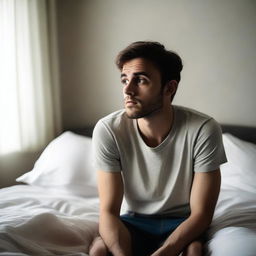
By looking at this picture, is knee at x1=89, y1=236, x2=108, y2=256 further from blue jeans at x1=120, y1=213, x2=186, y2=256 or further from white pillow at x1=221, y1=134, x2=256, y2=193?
white pillow at x1=221, y1=134, x2=256, y2=193

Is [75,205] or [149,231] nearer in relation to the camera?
[149,231]

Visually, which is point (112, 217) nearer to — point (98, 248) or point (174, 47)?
point (98, 248)

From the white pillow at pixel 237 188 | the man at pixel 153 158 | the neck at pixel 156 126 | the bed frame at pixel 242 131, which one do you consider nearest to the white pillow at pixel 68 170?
the man at pixel 153 158

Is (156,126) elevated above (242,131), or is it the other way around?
(156,126)

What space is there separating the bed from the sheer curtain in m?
0.26

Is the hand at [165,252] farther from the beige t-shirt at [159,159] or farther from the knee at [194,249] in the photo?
the beige t-shirt at [159,159]

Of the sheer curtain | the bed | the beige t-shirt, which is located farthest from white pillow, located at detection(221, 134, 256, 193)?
the sheer curtain

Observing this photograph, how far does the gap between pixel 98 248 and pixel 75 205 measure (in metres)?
0.52

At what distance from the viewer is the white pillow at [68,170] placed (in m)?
1.76

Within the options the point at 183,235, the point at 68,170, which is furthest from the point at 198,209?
the point at 68,170

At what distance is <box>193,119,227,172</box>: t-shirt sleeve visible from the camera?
1160mm

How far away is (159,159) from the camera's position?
1220 millimetres

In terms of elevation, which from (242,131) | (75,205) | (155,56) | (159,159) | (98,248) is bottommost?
(75,205)

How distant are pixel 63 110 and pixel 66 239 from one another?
1.47 meters
